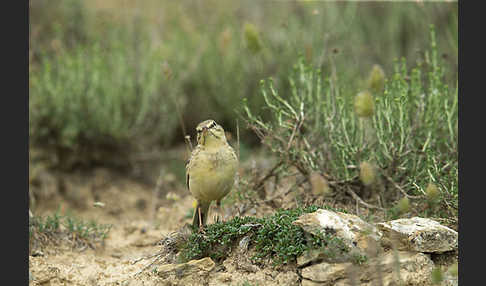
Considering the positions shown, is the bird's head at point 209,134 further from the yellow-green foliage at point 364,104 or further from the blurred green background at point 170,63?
the blurred green background at point 170,63

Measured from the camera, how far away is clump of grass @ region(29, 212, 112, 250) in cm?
508

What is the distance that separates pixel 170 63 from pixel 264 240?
15.0ft

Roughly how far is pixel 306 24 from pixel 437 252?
5.92 m

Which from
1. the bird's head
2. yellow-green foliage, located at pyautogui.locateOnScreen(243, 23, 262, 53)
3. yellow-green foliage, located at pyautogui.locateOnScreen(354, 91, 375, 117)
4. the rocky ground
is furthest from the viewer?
yellow-green foliage, located at pyautogui.locateOnScreen(243, 23, 262, 53)

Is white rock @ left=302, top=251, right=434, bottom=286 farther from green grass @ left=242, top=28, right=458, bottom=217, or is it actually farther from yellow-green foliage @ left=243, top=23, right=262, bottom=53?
yellow-green foliage @ left=243, top=23, right=262, bottom=53

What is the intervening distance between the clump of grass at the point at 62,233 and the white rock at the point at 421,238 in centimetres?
270

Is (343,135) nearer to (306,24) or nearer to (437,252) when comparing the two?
(437,252)

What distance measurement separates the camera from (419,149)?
506 centimetres

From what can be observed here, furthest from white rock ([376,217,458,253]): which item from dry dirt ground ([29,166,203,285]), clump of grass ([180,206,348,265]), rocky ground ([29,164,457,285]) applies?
dry dirt ground ([29,166,203,285])

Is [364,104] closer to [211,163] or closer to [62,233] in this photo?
[211,163]

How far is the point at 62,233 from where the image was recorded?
5.26 m

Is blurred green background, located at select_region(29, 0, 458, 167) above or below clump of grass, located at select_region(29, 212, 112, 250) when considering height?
above

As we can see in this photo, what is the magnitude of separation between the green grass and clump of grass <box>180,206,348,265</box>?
1.13 metres

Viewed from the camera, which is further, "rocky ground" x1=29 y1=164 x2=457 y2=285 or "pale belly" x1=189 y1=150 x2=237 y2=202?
"pale belly" x1=189 y1=150 x2=237 y2=202
